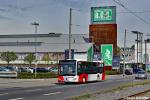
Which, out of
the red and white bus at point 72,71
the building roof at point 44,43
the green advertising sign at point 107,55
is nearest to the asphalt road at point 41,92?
the red and white bus at point 72,71

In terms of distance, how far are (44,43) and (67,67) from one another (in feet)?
358

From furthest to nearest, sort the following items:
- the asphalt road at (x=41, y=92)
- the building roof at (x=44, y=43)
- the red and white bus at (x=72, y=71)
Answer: the building roof at (x=44, y=43) → the red and white bus at (x=72, y=71) → the asphalt road at (x=41, y=92)

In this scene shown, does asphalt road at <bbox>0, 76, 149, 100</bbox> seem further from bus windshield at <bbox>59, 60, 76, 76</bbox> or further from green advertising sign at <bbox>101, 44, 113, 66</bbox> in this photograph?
green advertising sign at <bbox>101, 44, 113, 66</bbox>

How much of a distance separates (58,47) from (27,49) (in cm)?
1165

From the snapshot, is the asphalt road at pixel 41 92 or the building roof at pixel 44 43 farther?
the building roof at pixel 44 43

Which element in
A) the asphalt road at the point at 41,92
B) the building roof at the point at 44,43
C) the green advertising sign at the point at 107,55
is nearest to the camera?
the asphalt road at the point at 41,92

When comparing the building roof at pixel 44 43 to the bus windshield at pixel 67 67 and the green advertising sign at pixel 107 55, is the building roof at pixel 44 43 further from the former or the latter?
the bus windshield at pixel 67 67

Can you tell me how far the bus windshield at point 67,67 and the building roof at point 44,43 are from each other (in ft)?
313

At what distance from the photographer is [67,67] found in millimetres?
43500

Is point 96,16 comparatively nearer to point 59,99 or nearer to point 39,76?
point 39,76

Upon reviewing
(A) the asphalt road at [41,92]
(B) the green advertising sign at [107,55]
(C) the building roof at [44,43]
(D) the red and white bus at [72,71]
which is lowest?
(A) the asphalt road at [41,92]

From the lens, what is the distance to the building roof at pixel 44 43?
144150mm

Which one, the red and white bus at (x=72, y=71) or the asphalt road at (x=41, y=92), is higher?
the red and white bus at (x=72, y=71)

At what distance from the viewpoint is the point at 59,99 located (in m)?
22.0
